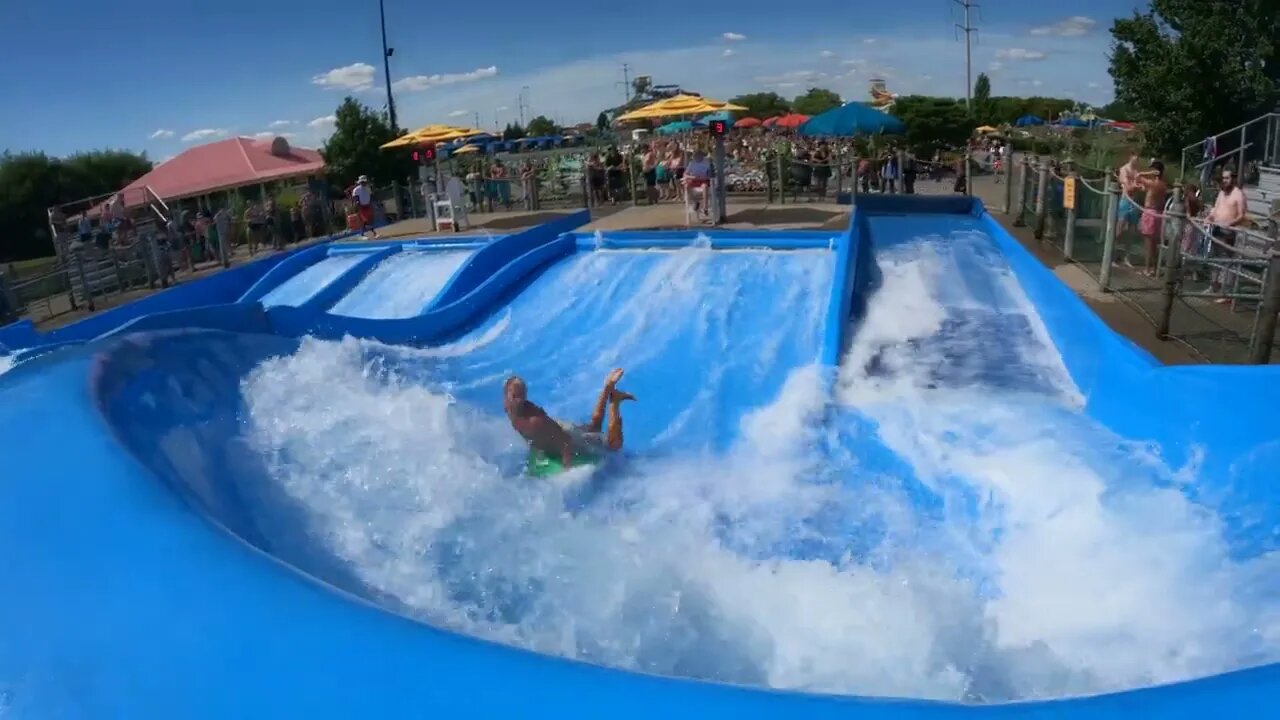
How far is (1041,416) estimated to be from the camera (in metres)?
5.84

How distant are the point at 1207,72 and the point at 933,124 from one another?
17023 millimetres

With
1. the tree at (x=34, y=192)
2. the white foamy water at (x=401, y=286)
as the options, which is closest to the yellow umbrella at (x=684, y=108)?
the white foamy water at (x=401, y=286)

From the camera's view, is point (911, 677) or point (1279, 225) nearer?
point (911, 677)

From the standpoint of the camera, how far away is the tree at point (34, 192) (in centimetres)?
3306

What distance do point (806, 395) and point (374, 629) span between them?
15.7 feet

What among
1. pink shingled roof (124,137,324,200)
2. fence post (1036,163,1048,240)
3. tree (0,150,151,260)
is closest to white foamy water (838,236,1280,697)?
fence post (1036,163,1048,240)

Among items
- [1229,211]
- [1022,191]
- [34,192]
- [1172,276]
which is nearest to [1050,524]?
[1172,276]

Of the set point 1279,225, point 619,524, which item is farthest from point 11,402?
point 1279,225

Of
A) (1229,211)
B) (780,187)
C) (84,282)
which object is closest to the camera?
(1229,211)

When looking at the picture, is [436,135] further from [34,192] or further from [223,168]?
[34,192]

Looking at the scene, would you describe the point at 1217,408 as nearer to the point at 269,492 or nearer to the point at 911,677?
the point at 911,677

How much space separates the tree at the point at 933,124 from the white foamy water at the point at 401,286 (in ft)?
88.3

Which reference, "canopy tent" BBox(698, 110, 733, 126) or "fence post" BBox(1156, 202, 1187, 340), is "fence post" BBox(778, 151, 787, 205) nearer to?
"canopy tent" BBox(698, 110, 733, 126)

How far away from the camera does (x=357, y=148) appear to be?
3159 cm
